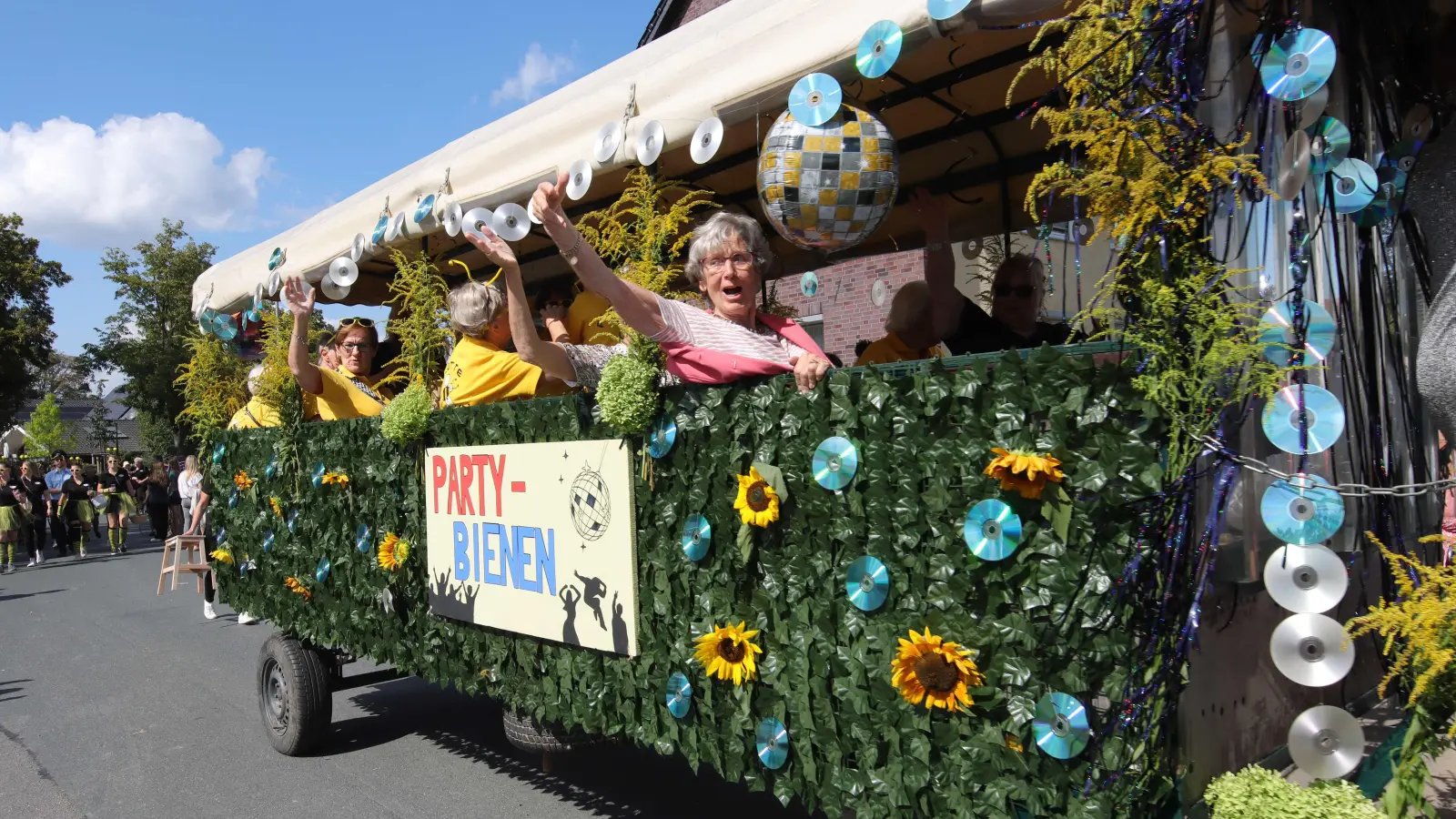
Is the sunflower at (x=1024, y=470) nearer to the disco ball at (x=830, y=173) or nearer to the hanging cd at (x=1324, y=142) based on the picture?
the hanging cd at (x=1324, y=142)

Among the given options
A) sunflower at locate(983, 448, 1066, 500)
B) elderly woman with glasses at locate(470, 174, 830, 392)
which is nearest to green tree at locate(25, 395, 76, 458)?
elderly woman with glasses at locate(470, 174, 830, 392)

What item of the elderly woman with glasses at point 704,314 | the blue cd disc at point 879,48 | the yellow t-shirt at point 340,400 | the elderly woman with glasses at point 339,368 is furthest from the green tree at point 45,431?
the blue cd disc at point 879,48

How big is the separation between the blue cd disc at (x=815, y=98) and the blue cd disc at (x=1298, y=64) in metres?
0.94

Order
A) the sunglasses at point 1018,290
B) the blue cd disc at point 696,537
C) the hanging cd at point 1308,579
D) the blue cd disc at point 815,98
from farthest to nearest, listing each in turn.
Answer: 1. the sunglasses at point 1018,290
2. the blue cd disc at point 696,537
3. the blue cd disc at point 815,98
4. the hanging cd at point 1308,579

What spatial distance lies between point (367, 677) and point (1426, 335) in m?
4.74

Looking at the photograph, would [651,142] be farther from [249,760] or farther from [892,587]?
[249,760]

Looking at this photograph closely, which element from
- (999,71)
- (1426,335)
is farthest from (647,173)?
(1426,335)

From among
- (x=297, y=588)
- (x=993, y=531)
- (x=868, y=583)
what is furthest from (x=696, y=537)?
(x=297, y=588)

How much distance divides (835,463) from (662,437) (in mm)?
662

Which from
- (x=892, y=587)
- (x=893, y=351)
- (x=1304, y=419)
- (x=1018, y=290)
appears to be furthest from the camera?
(x=1018, y=290)

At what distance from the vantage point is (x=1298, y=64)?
5.31ft

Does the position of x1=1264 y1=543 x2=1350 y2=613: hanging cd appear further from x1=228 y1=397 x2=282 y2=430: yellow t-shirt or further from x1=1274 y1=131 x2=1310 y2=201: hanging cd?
x1=228 y1=397 x2=282 y2=430: yellow t-shirt

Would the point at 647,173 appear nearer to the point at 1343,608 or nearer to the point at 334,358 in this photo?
the point at 1343,608

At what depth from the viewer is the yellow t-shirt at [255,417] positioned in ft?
16.3
